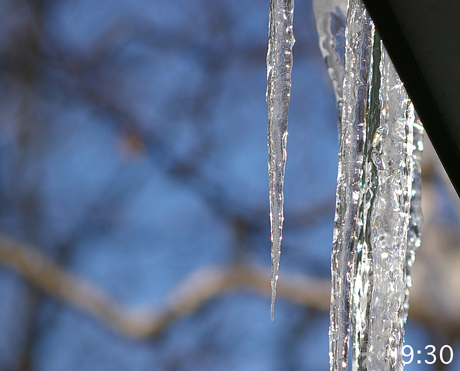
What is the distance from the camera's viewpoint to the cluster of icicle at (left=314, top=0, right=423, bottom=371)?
327mm

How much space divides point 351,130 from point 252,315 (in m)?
2.52

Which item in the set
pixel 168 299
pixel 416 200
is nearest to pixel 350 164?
pixel 416 200

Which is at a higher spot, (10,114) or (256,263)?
(10,114)

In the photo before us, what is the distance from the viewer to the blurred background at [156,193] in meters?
2.65

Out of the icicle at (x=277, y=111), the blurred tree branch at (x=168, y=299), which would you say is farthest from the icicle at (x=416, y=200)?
the blurred tree branch at (x=168, y=299)

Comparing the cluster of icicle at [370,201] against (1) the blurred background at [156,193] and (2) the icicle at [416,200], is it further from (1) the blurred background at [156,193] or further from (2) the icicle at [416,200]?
(1) the blurred background at [156,193]

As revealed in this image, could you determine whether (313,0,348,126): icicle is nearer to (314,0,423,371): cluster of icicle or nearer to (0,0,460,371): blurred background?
(314,0,423,371): cluster of icicle

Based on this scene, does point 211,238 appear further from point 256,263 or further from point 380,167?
point 380,167

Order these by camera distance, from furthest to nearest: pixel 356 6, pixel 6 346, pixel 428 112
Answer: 1. pixel 6 346
2. pixel 356 6
3. pixel 428 112

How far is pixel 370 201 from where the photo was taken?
351 mm

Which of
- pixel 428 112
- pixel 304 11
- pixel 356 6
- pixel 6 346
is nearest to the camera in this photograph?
pixel 428 112

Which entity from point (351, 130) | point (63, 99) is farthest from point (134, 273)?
point (351, 130)

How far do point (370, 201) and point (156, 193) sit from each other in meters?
2.58

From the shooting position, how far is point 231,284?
8.84ft
